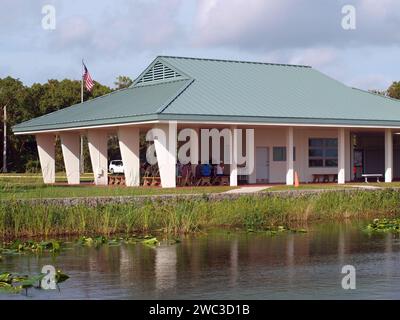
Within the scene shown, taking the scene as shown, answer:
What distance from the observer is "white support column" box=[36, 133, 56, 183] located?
42.6m

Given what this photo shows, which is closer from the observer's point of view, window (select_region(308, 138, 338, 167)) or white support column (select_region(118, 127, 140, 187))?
white support column (select_region(118, 127, 140, 187))

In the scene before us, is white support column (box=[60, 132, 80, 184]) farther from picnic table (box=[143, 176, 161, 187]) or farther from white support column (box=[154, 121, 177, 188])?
white support column (box=[154, 121, 177, 188])

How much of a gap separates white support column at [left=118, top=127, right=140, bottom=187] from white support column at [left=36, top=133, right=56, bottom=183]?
22.8 feet

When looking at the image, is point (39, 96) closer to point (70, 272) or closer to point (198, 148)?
point (198, 148)

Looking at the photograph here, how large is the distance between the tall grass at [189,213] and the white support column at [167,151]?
6634 millimetres

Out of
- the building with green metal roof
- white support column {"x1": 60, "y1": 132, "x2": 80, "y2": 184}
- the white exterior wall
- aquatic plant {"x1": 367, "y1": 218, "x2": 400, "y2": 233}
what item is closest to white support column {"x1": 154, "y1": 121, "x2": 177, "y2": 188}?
the building with green metal roof

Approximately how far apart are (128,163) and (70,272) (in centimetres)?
1996

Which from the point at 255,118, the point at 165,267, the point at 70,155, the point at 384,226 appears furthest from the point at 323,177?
the point at 165,267

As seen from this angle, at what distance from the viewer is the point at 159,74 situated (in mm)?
41625

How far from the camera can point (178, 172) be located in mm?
37969

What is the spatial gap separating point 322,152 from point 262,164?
384cm

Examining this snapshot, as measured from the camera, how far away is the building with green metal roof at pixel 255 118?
116 feet

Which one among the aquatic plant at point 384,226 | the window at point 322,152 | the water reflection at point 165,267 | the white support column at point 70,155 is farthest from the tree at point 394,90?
the water reflection at point 165,267
